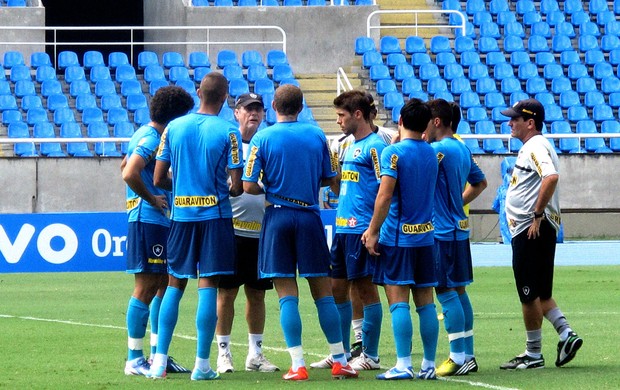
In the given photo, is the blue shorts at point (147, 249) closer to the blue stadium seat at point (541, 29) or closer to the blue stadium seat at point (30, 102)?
the blue stadium seat at point (30, 102)

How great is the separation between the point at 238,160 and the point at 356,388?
1.79 meters

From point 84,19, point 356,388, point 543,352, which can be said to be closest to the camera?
point 356,388

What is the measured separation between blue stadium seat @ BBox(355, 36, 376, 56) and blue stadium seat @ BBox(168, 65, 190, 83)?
123 inches

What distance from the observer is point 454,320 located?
9391 mm

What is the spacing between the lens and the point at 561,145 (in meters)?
27.5

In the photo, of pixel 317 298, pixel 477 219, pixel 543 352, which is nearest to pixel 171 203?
pixel 317 298

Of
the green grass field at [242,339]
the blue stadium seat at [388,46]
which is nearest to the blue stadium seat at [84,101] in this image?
the blue stadium seat at [388,46]

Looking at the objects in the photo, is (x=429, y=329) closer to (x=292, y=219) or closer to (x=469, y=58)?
(x=292, y=219)

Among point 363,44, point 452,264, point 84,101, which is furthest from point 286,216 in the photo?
point 363,44

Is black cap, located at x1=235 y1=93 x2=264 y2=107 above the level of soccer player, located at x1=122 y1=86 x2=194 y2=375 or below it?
above

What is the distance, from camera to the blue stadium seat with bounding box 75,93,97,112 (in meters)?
27.0

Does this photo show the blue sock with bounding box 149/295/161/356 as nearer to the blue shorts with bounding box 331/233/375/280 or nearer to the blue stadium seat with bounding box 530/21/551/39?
the blue shorts with bounding box 331/233/375/280

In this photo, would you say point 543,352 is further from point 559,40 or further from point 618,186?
point 559,40

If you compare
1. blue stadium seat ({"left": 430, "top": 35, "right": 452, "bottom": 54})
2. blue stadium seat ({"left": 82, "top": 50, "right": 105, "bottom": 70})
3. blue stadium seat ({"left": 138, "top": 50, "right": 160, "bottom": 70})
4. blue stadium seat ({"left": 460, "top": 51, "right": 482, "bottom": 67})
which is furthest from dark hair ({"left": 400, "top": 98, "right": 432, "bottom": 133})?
blue stadium seat ({"left": 430, "top": 35, "right": 452, "bottom": 54})
